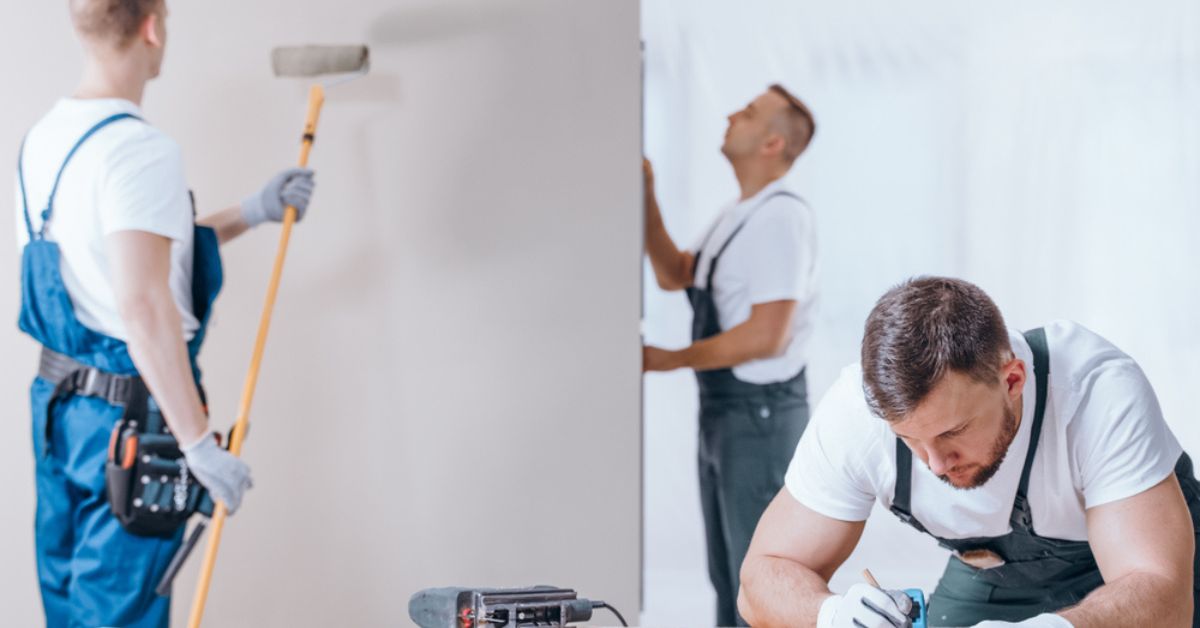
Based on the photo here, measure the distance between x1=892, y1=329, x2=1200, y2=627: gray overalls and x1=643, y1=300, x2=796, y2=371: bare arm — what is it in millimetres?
887

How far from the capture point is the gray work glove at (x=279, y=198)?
2543 millimetres

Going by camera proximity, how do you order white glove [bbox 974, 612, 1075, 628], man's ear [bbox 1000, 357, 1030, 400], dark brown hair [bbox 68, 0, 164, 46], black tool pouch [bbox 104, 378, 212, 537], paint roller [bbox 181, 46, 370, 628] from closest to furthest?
white glove [bbox 974, 612, 1075, 628] < man's ear [bbox 1000, 357, 1030, 400] < black tool pouch [bbox 104, 378, 212, 537] < dark brown hair [bbox 68, 0, 164, 46] < paint roller [bbox 181, 46, 370, 628]

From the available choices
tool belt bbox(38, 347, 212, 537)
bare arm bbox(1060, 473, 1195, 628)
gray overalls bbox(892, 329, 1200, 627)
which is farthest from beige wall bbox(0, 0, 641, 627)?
bare arm bbox(1060, 473, 1195, 628)

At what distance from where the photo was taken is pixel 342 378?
2.79m

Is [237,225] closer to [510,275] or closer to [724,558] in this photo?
[510,275]

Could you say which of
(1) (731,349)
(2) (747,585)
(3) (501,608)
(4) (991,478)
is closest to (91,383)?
(3) (501,608)

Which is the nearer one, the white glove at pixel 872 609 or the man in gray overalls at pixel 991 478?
the white glove at pixel 872 609

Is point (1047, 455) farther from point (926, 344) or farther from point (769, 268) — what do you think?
point (769, 268)

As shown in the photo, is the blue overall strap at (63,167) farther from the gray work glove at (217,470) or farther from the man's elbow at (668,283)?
the man's elbow at (668,283)

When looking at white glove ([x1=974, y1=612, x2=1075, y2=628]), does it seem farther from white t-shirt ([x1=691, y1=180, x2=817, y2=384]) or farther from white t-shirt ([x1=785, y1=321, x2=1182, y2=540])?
white t-shirt ([x1=691, y1=180, x2=817, y2=384])

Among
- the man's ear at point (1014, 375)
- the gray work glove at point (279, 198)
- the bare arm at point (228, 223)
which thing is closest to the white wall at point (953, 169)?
the gray work glove at point (279, 198)

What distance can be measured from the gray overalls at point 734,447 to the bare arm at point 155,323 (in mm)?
1213

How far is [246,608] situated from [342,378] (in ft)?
1.91

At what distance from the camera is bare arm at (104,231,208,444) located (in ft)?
6.84
